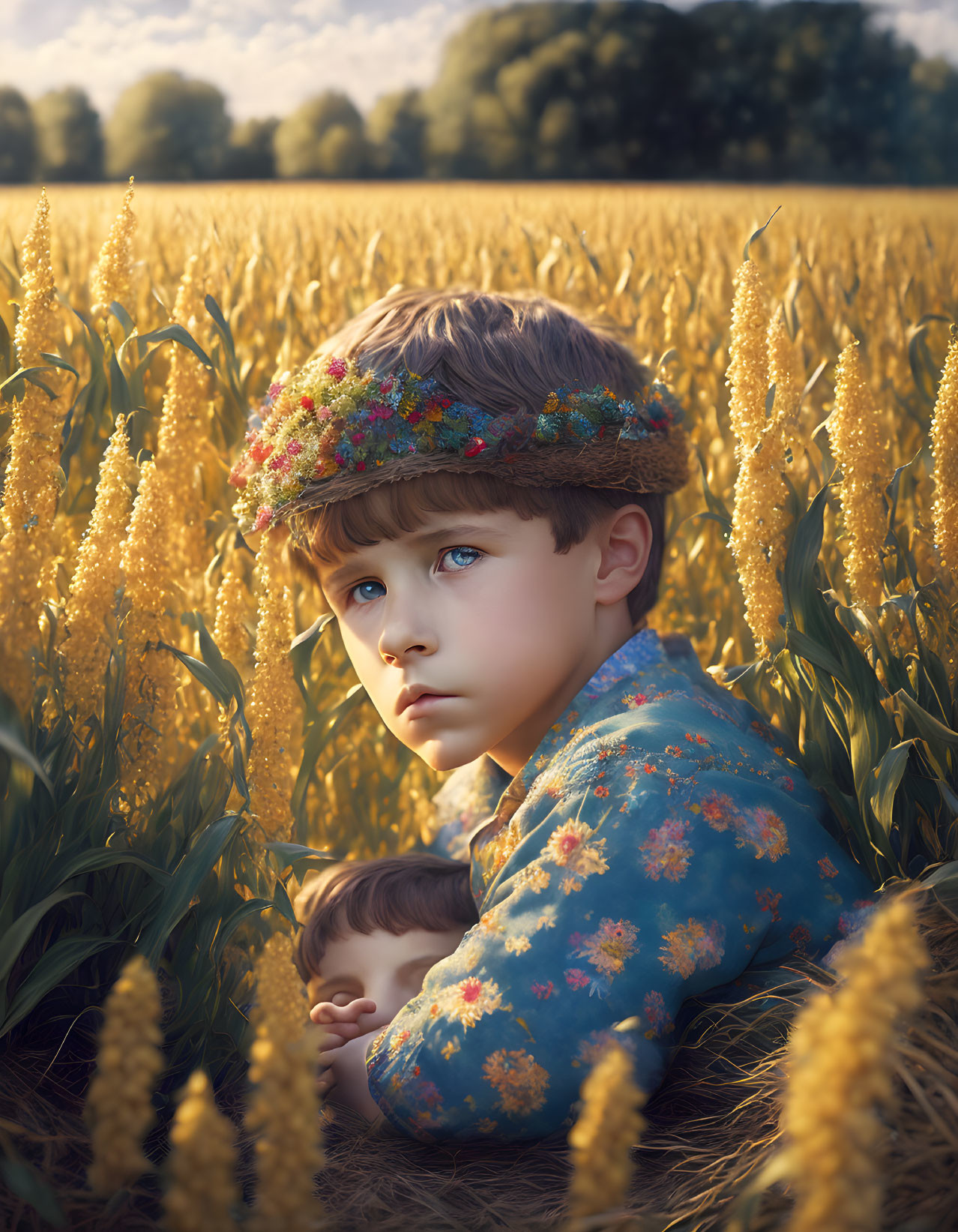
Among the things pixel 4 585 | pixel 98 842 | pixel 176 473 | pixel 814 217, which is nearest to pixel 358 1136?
pixel 98 842

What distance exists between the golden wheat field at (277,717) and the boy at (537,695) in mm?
128

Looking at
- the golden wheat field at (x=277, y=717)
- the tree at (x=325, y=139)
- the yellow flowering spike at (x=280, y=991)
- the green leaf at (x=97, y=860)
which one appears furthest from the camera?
the tree at (x=325, y=139)

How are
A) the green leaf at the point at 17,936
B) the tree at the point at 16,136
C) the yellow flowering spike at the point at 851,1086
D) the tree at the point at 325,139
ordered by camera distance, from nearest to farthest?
the yellow flowering spike at the point at 851,1086 → the green leaf at the point at 17,936 → the tree at the point at 16,136 → the tree at the point at 325,139

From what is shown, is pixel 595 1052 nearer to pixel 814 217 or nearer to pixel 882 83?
pixel 814 217

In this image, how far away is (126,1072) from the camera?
83 cm

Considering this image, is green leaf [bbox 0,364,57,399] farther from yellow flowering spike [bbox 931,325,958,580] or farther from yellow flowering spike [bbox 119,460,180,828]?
yellow flowering spike [bbox 931,325,958,580]

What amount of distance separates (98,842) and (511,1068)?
2.09 feet

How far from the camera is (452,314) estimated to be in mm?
1915

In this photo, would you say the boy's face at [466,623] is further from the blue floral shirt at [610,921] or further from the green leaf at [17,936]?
the green leaf at [17,936]

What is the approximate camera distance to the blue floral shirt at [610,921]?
53.8 inches

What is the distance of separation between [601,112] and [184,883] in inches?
950

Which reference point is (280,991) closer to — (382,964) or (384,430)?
(382,964)

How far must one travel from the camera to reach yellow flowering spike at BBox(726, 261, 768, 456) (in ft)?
5.78

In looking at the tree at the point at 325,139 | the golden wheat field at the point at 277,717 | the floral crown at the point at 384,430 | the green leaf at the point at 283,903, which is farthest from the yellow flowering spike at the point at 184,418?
the tree at the point at 325,139
